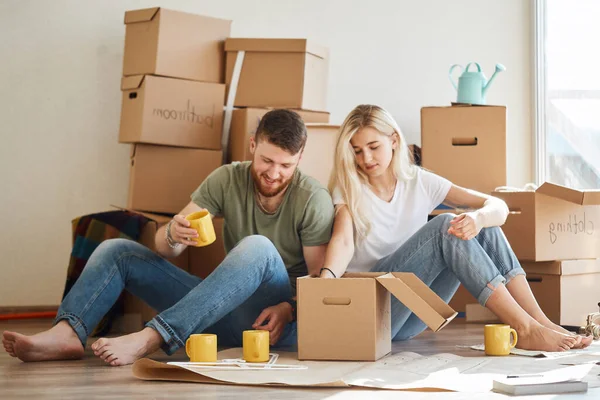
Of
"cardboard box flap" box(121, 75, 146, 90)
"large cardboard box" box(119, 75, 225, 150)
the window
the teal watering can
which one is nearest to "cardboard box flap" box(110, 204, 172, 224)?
"large cardboard box" box(119, 75, 225, 150)

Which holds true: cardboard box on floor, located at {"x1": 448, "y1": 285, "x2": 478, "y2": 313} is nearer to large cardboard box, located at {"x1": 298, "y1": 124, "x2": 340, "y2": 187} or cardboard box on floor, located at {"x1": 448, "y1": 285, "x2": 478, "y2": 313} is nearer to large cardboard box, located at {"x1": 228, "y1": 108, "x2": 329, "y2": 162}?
large cardboard box, located at {"x1": 298, "y1": 124, "x2": 340, "y2": 187}

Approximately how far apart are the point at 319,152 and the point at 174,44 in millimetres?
708

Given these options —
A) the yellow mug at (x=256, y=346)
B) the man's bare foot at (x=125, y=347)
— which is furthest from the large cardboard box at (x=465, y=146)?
the man's bare foot at (x=125, y=347)

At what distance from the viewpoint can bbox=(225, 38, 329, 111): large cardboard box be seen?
3.19 m

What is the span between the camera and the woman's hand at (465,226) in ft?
6.81

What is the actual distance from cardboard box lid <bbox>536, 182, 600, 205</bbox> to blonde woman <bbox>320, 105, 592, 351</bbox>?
400 millimetres

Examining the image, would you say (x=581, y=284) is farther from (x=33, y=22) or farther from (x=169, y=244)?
(x=33, y=22)

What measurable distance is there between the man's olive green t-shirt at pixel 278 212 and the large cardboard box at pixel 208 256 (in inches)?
26.0

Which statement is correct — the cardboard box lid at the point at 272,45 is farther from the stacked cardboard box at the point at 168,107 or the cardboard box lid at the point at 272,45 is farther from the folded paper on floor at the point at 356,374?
the folded paper on floor at the point at 356,374

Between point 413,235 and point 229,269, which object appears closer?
point 229,269

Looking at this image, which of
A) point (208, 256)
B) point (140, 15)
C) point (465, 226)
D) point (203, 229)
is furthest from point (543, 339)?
point (140, 15)

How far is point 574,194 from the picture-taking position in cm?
255

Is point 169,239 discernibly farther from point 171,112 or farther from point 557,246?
point 557,246

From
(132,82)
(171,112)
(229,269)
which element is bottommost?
A: (229,269)
